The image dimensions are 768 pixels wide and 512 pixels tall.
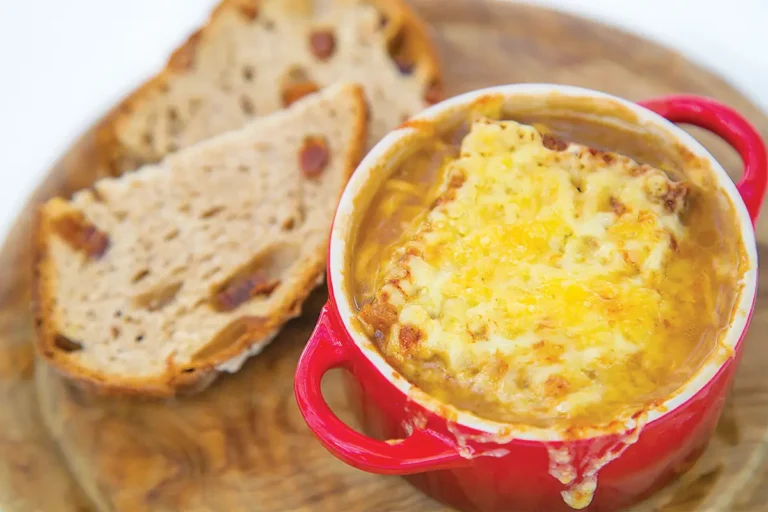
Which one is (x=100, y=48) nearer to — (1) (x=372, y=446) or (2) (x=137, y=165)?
(2) (x=137, y=165)

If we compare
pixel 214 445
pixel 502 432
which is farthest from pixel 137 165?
pixel 502 432

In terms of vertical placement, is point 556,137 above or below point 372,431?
above

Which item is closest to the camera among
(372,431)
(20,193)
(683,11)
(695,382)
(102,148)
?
(695,382)

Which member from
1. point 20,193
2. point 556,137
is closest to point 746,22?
point 556,137

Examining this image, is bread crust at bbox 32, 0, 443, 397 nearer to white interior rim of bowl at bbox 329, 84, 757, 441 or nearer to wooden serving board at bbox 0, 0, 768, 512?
wooden serving board at bbox 0, 0, 768, 512

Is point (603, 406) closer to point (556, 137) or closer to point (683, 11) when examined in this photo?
point (556, 137)

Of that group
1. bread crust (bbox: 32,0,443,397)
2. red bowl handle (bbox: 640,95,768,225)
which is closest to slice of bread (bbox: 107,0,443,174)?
bread crust (bbox: 32,0,443,397)

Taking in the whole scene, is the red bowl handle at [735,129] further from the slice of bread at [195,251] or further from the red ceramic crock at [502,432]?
the slice of bread at [195,251]
